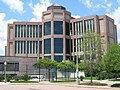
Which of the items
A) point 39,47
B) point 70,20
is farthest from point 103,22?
point 39,47

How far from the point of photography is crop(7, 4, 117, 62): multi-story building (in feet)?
370

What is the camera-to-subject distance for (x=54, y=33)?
4446 inches

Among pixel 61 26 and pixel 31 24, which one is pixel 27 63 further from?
pixel 31 24

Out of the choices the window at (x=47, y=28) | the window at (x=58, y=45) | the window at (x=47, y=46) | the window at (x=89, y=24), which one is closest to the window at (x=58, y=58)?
the window at (x=58, y=45)

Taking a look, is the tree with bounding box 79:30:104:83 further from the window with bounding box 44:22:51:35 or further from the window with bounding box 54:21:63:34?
the window with bounding box 44:22:51:35

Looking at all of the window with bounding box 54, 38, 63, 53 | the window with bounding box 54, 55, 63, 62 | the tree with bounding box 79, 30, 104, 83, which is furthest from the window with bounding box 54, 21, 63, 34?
the tree with bounding box 79, 30, 104, 83

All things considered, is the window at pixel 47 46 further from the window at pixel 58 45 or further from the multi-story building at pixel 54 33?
the window at pixel 58 45

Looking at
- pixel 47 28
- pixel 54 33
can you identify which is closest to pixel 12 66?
pixel 54 33

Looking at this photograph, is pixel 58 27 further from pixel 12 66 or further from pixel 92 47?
pixel 92 47

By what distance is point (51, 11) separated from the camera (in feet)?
378

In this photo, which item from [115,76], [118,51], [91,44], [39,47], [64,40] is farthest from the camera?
[39,47]

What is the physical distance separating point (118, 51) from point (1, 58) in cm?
5369

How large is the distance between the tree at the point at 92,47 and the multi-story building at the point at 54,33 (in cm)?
6013

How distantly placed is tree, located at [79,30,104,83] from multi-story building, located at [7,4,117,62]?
60.1m
